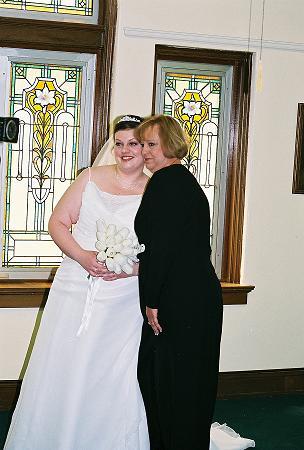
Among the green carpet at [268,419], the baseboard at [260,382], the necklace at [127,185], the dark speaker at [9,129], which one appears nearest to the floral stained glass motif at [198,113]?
the dark speaker at [9,129]

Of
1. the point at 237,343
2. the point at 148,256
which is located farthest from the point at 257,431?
the point at 148,256

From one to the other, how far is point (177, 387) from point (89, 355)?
458mm

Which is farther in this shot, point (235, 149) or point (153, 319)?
point (235, 149)

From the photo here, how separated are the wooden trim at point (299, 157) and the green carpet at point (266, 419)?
4.89 feet

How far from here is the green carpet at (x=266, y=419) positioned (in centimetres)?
477

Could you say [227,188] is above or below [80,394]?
above

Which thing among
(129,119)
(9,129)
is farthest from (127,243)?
(9,129)

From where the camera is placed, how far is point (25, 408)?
3887mm

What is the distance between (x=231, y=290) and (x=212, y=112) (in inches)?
49.5

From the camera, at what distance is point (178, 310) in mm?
3611

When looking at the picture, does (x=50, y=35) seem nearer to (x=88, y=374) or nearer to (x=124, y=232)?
(x=124, y=232)

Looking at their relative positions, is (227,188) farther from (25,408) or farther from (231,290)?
(25,408)

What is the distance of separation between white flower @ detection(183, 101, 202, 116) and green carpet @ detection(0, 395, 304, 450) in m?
2.02

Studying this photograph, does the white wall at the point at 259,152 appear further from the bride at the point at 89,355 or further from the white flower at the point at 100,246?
the white flower at the point at 100,246
